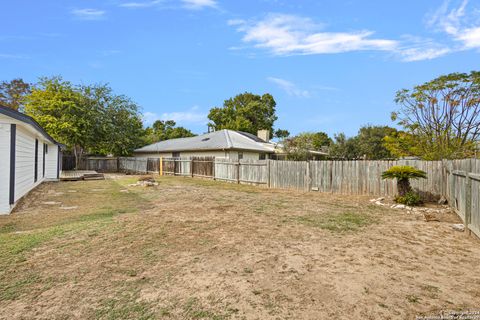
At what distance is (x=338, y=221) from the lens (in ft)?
22.0

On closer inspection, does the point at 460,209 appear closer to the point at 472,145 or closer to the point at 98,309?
the point at 98,309

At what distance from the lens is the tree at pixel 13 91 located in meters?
→ 35.5

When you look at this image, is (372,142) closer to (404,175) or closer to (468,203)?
(404,175)

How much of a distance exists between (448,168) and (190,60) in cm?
1279

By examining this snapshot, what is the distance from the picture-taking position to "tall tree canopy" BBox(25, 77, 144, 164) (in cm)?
2419

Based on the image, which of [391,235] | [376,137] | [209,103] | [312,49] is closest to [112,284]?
[391,235]

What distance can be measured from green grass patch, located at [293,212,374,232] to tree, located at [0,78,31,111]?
136ft

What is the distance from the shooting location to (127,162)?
93.3ft

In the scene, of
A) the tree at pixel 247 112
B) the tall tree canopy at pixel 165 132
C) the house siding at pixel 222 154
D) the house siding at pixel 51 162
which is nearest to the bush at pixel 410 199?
the house siding at pixel 222 154

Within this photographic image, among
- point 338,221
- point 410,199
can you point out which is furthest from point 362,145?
point 338,221

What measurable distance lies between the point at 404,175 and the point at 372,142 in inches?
819

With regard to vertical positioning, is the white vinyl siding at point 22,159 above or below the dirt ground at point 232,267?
above

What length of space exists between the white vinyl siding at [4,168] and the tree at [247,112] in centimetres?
3208

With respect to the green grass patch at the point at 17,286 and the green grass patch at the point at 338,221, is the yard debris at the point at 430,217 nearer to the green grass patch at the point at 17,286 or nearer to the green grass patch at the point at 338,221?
the green grass patch at the point at 338,221
